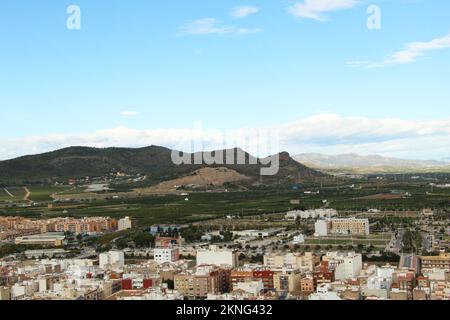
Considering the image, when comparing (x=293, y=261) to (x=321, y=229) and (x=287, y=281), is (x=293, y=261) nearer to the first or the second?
(x=287, y=281)

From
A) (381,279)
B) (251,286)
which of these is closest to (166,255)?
(251,286)

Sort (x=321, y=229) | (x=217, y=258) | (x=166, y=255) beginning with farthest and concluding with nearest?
1. (x=321, y=229)
2. (x=166, y=255)
3. (x=217, y=258)

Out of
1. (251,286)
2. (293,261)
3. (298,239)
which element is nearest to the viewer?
(251,286)

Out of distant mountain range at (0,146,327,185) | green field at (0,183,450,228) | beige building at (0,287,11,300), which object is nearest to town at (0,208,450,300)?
beige building at (0,287,11,300)

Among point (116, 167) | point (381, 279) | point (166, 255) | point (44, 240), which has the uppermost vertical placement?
point (116, 167)

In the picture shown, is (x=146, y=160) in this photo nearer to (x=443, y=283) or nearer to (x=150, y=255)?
(x=150, y=255)

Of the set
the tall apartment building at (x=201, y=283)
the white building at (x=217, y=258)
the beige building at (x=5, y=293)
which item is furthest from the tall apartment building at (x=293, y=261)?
the beige building at (x=5, y=293)
